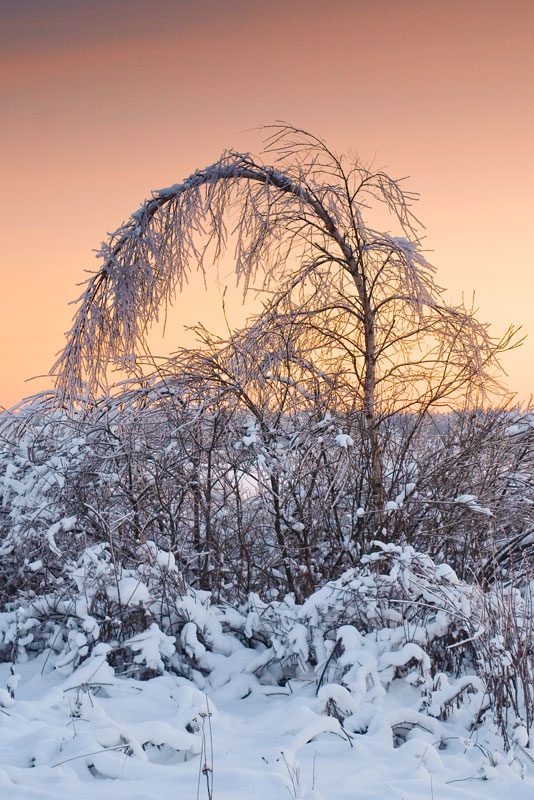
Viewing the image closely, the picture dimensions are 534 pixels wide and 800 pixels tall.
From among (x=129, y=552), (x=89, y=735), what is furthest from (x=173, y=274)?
(x=89, y=735)

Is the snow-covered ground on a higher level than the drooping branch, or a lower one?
lower

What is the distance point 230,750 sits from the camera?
3.94m

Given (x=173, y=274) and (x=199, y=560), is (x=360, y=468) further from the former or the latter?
(x=173, y=274)

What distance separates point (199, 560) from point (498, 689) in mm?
2992

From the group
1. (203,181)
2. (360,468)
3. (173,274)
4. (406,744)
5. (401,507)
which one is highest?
(203,181)

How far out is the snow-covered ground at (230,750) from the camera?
136 inches

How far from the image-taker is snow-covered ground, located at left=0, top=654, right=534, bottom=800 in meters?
3.45

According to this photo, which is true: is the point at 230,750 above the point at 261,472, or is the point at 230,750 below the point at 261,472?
below

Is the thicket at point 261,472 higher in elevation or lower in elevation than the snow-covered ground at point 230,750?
higher

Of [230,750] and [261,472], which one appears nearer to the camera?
[230,750]

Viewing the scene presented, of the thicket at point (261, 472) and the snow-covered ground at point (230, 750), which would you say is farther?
the thicket at point (261, 472)

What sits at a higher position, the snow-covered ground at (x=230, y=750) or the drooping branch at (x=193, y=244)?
the drooping branch at (x=193, y=244)

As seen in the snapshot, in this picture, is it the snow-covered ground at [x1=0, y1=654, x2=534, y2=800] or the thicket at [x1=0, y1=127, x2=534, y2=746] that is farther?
the thicket at [x1=0, y1=127, x2=534, y2=746]

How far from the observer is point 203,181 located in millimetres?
6922
